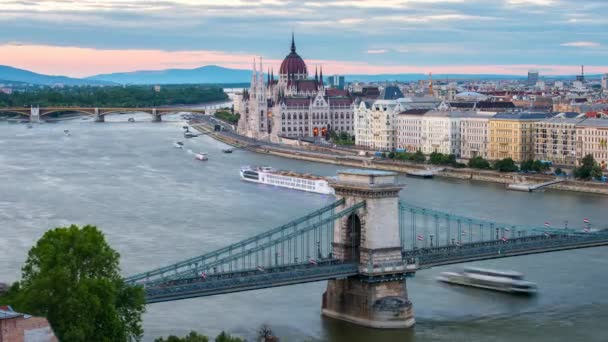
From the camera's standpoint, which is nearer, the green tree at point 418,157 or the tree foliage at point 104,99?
the green tree at point 418,157

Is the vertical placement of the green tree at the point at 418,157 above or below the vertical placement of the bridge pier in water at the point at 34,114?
below

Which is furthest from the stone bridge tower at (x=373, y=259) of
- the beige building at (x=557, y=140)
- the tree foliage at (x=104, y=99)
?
the tree foliage at (x=104, y=99)

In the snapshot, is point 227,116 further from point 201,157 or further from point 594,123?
point 594,123

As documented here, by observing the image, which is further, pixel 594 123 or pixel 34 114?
pixel 34 114

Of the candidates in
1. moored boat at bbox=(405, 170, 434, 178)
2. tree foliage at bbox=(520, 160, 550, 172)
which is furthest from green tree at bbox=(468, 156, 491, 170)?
Result: moored boat at bbox=(405, 170, 434, 178)

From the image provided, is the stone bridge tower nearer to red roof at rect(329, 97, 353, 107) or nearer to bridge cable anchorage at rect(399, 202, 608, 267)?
bridge cable anchorage at rect(399, 202, 608, 267)

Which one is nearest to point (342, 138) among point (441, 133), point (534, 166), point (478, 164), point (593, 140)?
point (441, 133)

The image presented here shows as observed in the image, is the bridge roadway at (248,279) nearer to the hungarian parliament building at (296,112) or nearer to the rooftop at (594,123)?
the rooftop at (594,123)
